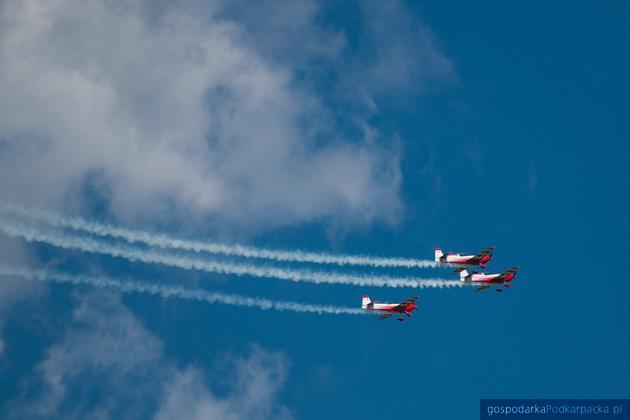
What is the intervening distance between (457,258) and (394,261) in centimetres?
805

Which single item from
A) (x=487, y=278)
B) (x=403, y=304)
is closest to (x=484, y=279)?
(x=487, y=278)

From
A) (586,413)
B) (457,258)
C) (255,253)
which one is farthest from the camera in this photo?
(457,258)

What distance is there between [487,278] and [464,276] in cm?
227

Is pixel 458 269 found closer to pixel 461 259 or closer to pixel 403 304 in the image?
pixel 461 259

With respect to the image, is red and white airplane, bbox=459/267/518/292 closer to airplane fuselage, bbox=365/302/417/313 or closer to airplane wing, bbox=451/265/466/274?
airplane wing, bbox=451/265/466/274

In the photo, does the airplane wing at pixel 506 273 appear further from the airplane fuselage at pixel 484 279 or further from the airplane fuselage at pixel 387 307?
the airplane fuselage at pixel 387 307

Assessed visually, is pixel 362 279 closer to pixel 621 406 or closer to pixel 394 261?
pixel 394 261

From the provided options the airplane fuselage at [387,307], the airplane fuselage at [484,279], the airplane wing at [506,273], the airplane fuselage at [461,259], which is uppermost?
the airplane fuselage at [461,259]

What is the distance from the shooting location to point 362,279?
294ft

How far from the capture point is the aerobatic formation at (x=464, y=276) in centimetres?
9288

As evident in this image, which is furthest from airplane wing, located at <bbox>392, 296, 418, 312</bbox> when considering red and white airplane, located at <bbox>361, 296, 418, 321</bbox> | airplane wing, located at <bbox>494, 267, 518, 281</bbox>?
airplane wing, located at <bbox>494, 267, 518, 281</bbox>

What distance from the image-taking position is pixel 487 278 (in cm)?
9375

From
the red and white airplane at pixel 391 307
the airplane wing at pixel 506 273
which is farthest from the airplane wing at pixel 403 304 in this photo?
the airplane wing at pixel 506 273

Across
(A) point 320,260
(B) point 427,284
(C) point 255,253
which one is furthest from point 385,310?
(C) point 255,253
